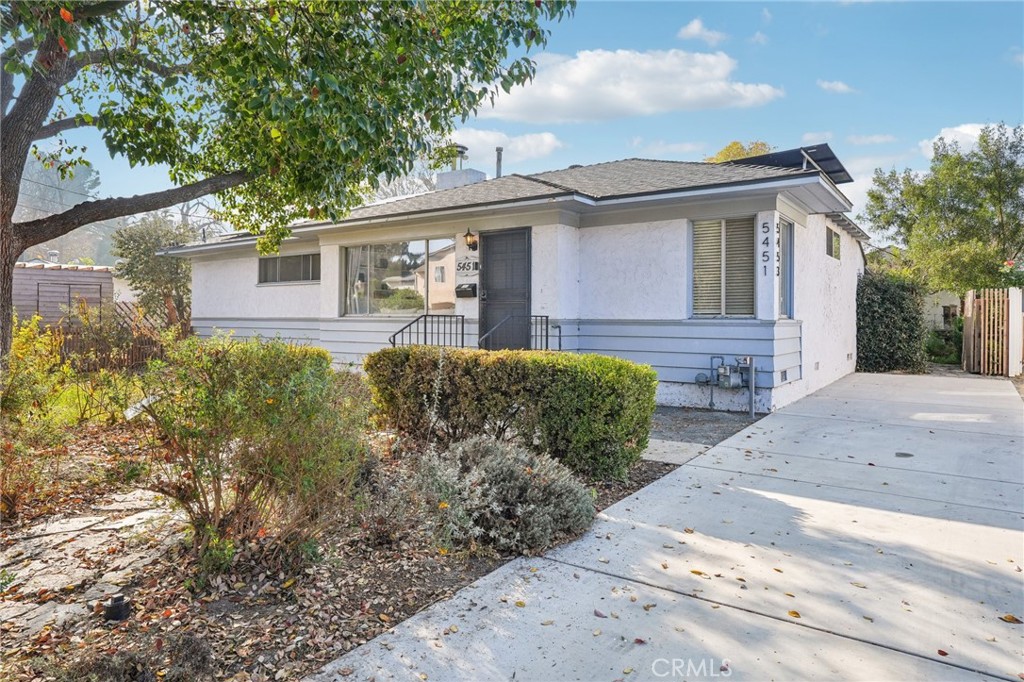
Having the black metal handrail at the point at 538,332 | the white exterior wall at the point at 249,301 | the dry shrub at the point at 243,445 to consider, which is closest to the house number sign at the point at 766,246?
the black metal handrail at the point at 538,332

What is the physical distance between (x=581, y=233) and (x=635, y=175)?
163 centimetres

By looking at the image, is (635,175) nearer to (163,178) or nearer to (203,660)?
(163,178)

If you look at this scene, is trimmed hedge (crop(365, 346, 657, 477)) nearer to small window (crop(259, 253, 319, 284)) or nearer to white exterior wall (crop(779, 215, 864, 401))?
A: white exterior wall (crop(779, 215, 864, 401))

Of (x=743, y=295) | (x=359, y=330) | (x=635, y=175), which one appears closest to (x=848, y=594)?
(x=743, y=295)

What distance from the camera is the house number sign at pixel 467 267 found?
10.4 meters

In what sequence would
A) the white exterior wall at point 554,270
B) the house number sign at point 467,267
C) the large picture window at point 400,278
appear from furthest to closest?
the large picture window at point 400,278, the house number sign at point 467,267, the white exterior wall at point 554,270

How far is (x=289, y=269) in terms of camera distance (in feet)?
44.7

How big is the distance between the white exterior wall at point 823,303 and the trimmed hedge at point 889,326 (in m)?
0.32

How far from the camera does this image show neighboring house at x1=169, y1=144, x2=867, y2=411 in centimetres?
860

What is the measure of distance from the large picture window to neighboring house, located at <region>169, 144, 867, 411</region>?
1.2 inches

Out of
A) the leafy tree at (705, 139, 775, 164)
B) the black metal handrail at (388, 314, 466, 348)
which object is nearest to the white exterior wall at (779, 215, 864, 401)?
the black metal handrail at (388, 314, 466, 348)

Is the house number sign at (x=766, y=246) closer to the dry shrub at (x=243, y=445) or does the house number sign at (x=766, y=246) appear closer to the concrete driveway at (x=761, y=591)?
the concrete driveway at (x=761, y=591)

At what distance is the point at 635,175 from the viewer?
34.7 feet

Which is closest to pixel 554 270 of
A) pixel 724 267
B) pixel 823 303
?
pixel 724 267
